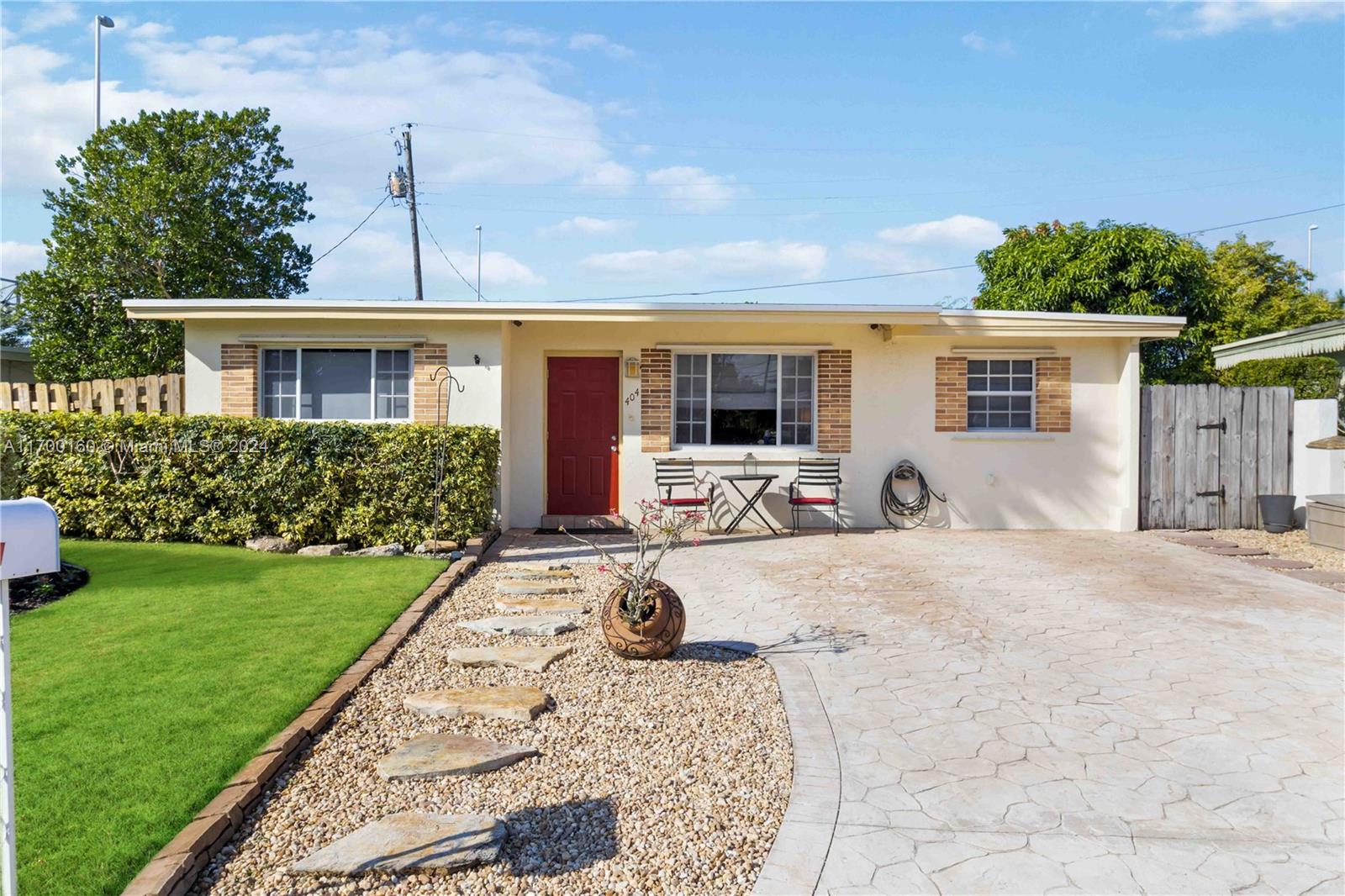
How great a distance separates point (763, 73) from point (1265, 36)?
Result: 5441mm

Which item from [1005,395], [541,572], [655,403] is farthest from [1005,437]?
[541,572]

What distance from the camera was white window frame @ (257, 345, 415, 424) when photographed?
9.97m

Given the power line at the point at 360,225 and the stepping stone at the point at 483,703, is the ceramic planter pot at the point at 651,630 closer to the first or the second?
the stepping stone at the point at 483,703

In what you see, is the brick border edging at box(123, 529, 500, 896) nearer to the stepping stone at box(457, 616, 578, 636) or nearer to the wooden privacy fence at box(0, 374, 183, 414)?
the stepping stone at box(457, 616, 578, 636)

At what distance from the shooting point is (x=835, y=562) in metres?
8.06

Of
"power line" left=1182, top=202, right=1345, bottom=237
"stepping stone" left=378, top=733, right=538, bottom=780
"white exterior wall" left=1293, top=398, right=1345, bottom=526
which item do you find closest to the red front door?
"stepping stone" left=378, top=733, right=538, bottom=780

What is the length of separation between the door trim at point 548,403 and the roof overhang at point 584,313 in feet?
2.55

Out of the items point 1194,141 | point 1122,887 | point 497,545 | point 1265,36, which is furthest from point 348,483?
point 1194,141

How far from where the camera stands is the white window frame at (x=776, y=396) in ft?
34.2

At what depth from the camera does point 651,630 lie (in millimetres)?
4688

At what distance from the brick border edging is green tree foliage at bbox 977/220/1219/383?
14.8 meters

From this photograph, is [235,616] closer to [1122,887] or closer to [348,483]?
[348,483]

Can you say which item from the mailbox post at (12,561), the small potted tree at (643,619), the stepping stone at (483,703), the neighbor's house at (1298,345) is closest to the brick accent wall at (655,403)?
the small potted tree at (643,619)

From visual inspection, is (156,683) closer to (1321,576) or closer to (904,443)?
(904,443)
